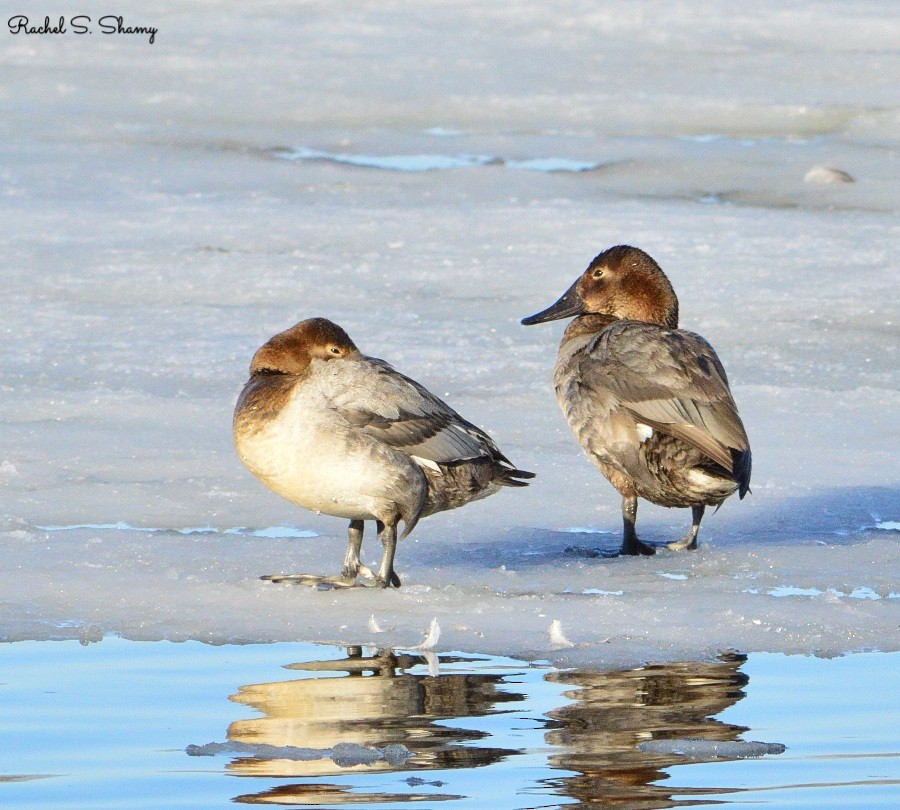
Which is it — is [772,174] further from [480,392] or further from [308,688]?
[308,688]

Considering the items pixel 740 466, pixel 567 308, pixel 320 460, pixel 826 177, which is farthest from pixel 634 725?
pixel 826 177

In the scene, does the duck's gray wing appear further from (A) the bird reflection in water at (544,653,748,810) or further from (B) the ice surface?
(A) the bird reflection in water at (544,653,748,810)

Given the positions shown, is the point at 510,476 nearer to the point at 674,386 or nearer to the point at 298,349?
the point at 674,386

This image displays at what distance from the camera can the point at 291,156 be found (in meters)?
12.9

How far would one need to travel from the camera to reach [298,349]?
514cm

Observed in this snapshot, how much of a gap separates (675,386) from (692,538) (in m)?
0.52

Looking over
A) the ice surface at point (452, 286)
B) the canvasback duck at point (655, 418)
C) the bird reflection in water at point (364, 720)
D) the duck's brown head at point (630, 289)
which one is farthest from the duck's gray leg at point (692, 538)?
the bird reflection in water at point (364, 720)

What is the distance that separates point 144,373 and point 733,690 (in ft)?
13.7

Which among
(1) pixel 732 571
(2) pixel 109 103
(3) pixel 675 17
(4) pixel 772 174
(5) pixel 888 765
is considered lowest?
(5) pixel 888 765

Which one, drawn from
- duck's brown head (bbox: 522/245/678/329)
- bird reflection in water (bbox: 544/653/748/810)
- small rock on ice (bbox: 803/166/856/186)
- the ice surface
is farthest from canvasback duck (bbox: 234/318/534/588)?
small rock on ice (bbox: 803/166/856/186)

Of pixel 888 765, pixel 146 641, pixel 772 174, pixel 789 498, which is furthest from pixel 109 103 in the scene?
pixel 888 765

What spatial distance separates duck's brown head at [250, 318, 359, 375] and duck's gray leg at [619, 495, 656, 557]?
3.67 ft

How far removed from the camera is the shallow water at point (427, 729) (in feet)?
10.1

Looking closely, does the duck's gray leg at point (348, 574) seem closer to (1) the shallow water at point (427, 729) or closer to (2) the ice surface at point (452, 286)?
(2) the ice surface at point (452, 286)
